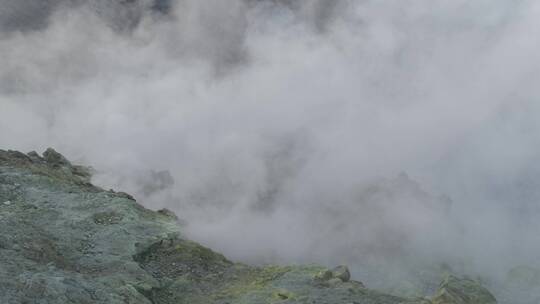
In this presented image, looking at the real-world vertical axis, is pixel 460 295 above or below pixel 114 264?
above

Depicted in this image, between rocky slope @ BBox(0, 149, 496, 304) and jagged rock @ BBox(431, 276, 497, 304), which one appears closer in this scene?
rocky slope @ BBox(0, 149, 496, 304)

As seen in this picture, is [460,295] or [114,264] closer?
[114,264]

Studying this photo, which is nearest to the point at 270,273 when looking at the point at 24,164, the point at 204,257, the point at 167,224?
the point at 204,257

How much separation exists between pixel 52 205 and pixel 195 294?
20.8 m

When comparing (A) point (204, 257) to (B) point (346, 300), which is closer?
(B) point (346, 300)

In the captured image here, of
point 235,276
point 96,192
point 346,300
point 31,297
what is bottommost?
point 31,297

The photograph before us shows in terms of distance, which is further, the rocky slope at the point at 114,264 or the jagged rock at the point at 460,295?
the jagged rock at the point at 460,295

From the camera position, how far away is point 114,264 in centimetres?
5338

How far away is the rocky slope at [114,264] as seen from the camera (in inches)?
1811

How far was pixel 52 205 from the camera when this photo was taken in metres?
63.0

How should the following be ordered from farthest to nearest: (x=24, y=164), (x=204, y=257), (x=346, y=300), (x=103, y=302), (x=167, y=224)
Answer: (x=24, y=164) < (x=167, y=224) < (x=204, y=257) < (x=346, y=300) < (x=103, y=302)

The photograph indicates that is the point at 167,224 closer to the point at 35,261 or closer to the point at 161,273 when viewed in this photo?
the point at 161,273

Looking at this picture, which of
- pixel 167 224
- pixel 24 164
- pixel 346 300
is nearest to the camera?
pixel 346 300

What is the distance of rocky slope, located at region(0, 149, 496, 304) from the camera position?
1811 inches
